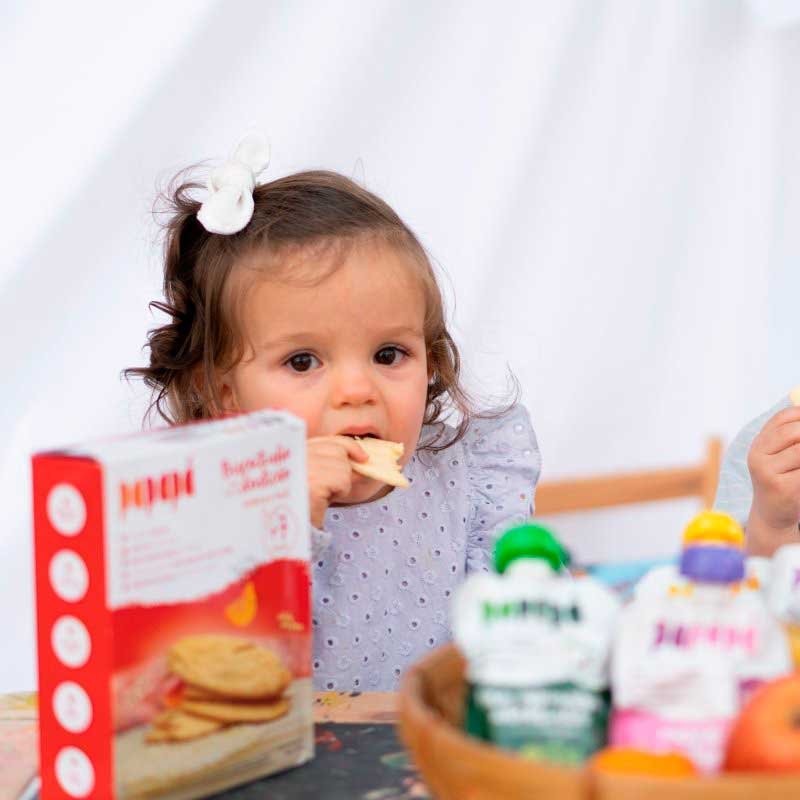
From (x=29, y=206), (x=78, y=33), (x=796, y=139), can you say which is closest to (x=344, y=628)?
(x=29, y=206)

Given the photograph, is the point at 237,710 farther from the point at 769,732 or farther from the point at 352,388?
the point at 352,388

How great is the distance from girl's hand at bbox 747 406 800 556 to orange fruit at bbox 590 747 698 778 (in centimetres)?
60

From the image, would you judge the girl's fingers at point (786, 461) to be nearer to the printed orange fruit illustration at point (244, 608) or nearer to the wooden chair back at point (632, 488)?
the printed orange fruit illustration at point (244, 608)

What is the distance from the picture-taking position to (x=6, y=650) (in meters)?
1.81

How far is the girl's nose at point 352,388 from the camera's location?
1.06 m

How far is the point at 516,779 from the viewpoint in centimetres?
51

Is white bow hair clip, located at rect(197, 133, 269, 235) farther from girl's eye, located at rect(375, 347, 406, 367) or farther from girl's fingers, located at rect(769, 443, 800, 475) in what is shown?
girl's fingers, located at rect(769, 443, 800, 475)

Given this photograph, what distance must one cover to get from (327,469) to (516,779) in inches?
17.9

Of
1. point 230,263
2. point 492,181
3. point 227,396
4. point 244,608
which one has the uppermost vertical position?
point 492,181

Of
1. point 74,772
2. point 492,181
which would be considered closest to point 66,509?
point 74,772

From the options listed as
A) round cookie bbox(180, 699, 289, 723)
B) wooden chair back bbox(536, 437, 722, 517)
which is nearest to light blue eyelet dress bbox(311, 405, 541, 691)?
round cookie bbox(180, 699, 289, 723)

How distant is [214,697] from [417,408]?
0.49m

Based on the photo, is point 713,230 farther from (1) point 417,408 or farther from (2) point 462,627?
(2) point 462,627

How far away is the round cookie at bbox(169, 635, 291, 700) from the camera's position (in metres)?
0.67
